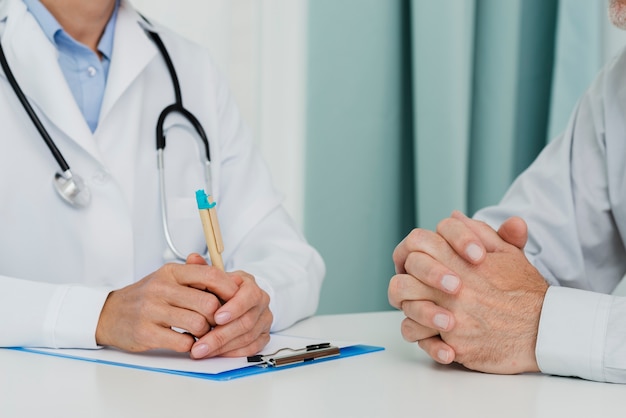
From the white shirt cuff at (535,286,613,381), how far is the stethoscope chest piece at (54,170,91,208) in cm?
77

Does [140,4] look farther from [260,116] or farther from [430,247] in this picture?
[430,247]

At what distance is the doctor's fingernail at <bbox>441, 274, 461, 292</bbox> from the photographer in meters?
0.99

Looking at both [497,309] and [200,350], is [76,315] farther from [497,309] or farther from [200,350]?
[497,309]

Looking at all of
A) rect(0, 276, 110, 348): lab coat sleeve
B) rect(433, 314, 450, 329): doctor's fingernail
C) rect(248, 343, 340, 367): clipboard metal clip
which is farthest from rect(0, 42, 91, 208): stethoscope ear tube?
rect(433, 314, 450, 329): doctor's fingernail

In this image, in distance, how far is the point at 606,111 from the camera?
144cm

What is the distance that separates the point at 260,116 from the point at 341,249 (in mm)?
458

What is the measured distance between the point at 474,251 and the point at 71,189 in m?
0.68

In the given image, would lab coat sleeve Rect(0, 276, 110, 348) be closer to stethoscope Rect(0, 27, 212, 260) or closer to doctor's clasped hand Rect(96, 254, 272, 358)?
doctor's clasped hand Rect(96, 254, 272, 358)

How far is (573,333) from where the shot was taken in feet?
3.18

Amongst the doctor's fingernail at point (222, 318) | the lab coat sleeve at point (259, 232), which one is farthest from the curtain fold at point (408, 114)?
the doctor's fingernail at point (222, 318)

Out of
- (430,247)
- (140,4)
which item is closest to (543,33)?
(140,4)

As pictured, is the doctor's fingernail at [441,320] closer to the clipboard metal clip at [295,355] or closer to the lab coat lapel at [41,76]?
the clipboard metal clip at [295,355]

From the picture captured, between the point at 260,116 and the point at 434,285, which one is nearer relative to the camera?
the point at 434,285

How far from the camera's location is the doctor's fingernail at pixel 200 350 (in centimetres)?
101
